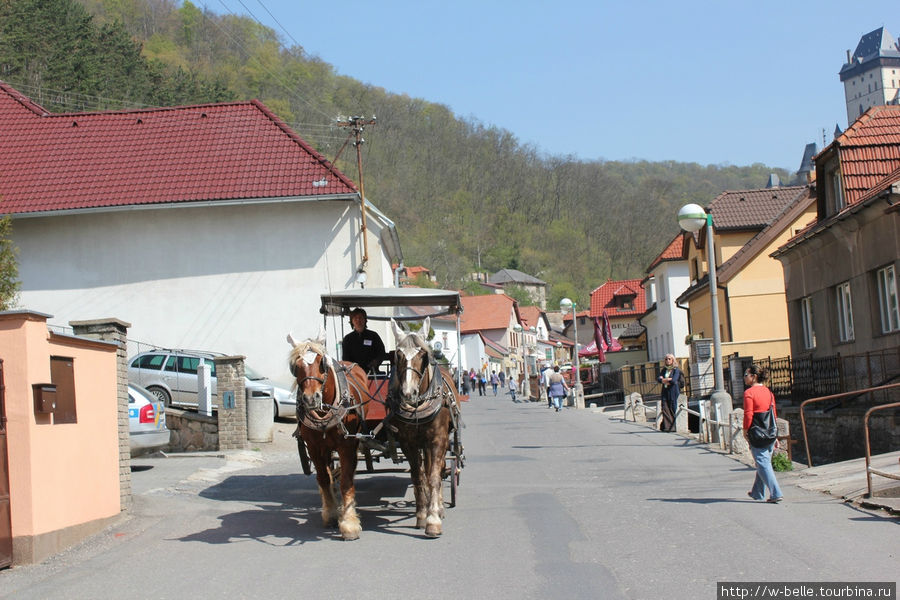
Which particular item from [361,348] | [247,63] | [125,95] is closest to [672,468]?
[361,348]

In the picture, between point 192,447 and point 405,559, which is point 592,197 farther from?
point 405,559

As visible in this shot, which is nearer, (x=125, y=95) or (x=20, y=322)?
(x=20, y=322)

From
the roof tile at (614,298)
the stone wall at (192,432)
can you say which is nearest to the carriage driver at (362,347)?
the stone wall at (192,432)

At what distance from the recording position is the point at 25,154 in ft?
103

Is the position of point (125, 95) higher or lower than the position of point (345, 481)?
higher

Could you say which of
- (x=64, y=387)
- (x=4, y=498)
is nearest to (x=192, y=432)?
(x=64, y=387)

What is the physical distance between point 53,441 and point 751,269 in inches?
1259

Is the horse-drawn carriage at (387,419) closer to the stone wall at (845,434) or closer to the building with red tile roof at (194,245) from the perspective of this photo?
the stone wall at (845,434)

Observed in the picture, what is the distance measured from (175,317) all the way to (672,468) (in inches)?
792

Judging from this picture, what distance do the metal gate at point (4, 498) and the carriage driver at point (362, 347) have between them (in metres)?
4.17

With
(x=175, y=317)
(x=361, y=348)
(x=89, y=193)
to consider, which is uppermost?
(x=89, y=193)

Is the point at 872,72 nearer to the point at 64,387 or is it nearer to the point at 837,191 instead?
the point at 837,191

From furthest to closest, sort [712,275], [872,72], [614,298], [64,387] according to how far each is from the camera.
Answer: [872,72]
[614,298]
[712,275]
[64,387]

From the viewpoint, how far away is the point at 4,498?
8.51 meters
